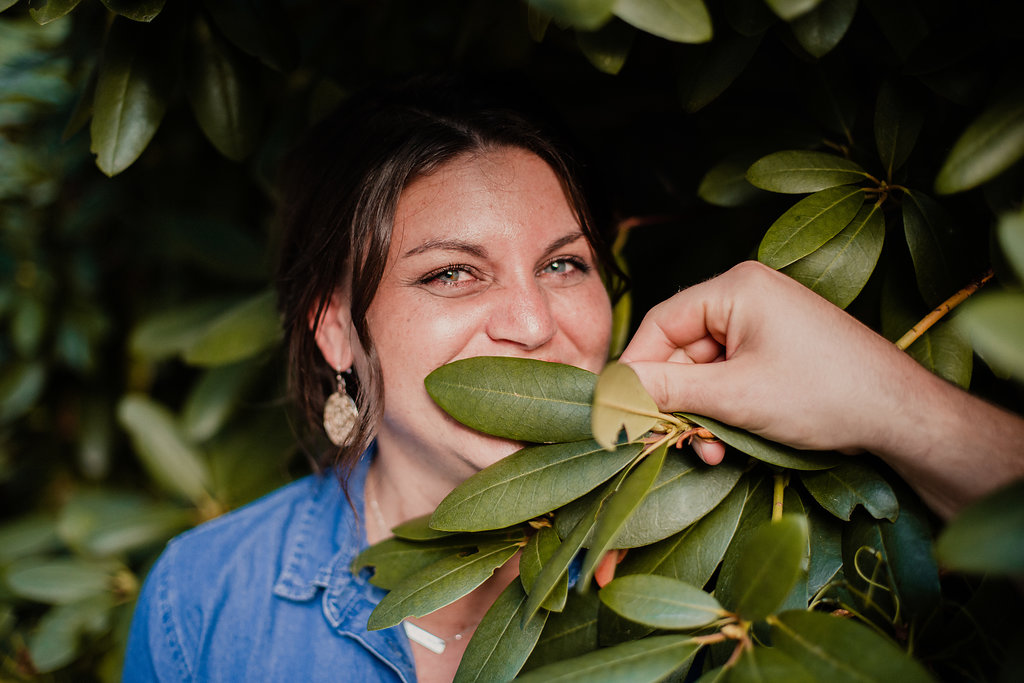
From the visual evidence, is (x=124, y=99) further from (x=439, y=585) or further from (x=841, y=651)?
(x=841, y=651)

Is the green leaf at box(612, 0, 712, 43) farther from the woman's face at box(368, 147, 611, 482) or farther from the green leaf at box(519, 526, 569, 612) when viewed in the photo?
the green leaf at box(519, 526, 569, 612)

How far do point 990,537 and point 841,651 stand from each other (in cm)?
16

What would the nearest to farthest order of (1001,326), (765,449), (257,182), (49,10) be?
(1001,326) → (765,449) → (49,10) → (257,182)

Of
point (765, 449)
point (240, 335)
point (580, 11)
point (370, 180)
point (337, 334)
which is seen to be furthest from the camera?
point (240, 335)

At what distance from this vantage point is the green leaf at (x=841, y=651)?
52 centimetres

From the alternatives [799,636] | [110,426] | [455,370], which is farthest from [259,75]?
[110,426]

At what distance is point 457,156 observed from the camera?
103 cm

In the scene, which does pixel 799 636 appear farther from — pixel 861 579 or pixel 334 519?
pixel 334 519

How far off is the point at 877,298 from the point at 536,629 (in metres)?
0.63

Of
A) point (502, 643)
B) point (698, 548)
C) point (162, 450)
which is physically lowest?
point (162, 450)

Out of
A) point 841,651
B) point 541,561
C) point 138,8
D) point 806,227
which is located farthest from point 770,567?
point 138,8

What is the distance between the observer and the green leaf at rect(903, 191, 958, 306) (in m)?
0.79

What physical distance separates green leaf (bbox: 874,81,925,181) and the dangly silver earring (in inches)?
34.7

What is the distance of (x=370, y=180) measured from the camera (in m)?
1.06
